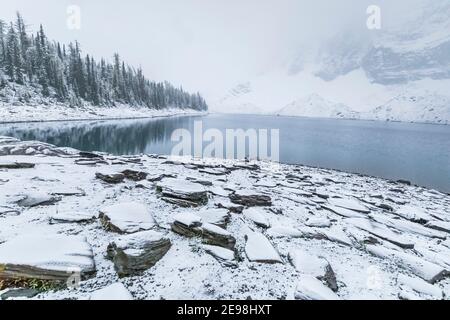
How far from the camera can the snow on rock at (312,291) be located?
4211 millimetres

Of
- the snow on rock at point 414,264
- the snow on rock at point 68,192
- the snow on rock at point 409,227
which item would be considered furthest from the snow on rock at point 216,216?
the snow on rock at point 409,227

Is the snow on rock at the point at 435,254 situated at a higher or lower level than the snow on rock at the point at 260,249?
lower

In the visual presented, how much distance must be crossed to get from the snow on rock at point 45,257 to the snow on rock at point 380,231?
7478 mm

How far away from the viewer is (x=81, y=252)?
468 centimetres

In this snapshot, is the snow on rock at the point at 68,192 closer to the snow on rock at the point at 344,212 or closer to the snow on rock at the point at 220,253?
the snow on rock at the point at 220,253

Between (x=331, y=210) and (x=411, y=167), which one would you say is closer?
(x=331, y=210)

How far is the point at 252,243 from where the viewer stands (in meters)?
5.89

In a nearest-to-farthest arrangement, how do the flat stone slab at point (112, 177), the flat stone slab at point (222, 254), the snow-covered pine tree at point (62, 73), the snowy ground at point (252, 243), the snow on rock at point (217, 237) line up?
the snowy ground at point (252, 243) < the flat stone slab at point (222, 254) < the snow on rock at point (217, 237) < the flat stone slab at point (112, 177) < the snow-covered pine tree at point (62, 73)

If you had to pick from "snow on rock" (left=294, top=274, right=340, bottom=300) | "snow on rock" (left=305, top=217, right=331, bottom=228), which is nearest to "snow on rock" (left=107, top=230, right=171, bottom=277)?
"snow on rock" (left=294, top=274, right=340, bottom=300)

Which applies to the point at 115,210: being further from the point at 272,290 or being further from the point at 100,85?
the point at 100,85

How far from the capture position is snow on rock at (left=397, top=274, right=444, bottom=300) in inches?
188

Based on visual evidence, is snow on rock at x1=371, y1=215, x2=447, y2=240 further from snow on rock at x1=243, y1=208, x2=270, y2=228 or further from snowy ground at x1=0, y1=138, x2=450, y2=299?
snow on rock at x1=243, y1=208, x2=270, y2=228
